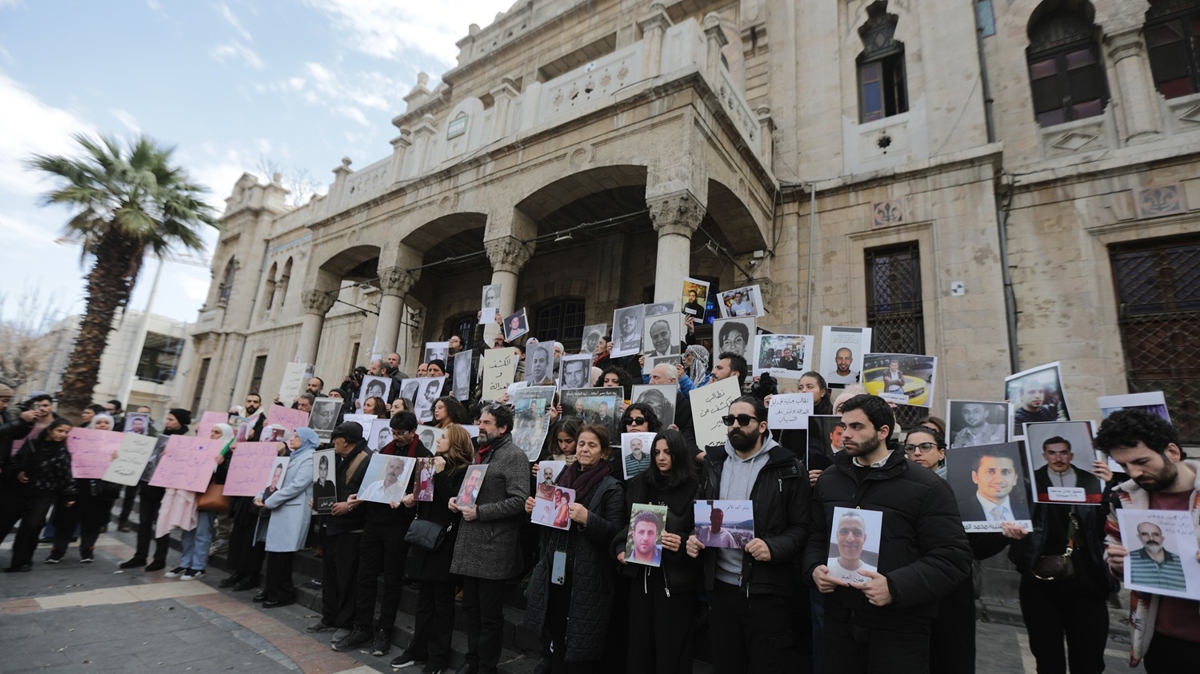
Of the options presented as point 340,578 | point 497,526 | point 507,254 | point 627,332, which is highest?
point 507,254

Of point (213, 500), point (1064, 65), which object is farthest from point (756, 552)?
point (1064, 65)

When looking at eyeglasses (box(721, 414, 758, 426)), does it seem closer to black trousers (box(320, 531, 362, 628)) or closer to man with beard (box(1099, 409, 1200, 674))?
man with beard (box(1099, 409, 1200, 674))

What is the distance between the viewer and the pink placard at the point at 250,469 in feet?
21.1

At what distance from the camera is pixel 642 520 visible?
3.42 metres

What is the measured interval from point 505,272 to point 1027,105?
989 cm

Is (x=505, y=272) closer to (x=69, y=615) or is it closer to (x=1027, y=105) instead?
(x=69, y=615)

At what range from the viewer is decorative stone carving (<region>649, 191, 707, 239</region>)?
7.79 m

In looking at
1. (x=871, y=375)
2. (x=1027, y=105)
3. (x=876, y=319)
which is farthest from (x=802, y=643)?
(x=1027, y=105)

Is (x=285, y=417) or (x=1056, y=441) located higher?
(x=1056, y=441)

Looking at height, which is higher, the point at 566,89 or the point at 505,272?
the point at 566,89

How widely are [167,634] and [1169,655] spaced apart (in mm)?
7268

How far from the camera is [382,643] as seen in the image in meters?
4.70

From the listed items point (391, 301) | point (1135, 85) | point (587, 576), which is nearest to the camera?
point (587, 576)

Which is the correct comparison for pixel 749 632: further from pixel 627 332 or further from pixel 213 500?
pixel 213 500
